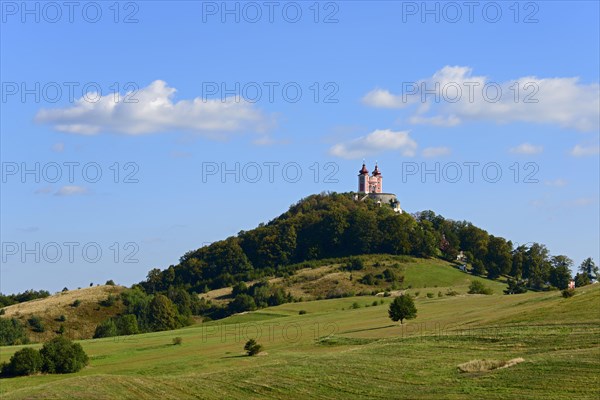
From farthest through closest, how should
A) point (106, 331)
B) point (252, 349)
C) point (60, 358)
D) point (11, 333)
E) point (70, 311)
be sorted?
point (70, 311)
point (106, 331)
point (11, 333)
point (252, 349)
point (60, 358)

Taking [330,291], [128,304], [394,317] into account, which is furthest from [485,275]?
[394,317]

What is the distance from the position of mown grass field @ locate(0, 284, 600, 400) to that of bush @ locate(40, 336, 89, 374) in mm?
1569

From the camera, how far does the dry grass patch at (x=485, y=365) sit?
45.4 m

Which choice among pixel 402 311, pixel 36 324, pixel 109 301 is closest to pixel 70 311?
pixel 109 301

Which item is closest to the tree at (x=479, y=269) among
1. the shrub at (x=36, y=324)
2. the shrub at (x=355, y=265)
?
the shrub at (x=355, y=265)

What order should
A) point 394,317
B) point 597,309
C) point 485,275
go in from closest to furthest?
point 597,309
point 394,317
point 485,275

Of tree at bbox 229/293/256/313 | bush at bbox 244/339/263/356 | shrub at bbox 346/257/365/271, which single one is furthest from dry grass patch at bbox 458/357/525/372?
shrub at bbox 346/257/365/271

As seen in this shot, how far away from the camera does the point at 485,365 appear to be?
45938mm

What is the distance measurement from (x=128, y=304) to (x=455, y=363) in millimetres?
87674

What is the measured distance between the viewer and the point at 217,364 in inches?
2319

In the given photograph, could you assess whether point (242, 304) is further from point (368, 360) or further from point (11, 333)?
point (368, 360)

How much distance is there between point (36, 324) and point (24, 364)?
56877 mm

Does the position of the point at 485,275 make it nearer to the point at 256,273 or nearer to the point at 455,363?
the point at 256,273

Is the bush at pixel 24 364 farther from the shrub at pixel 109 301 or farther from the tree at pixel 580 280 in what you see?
the tree at pixel 580 280
